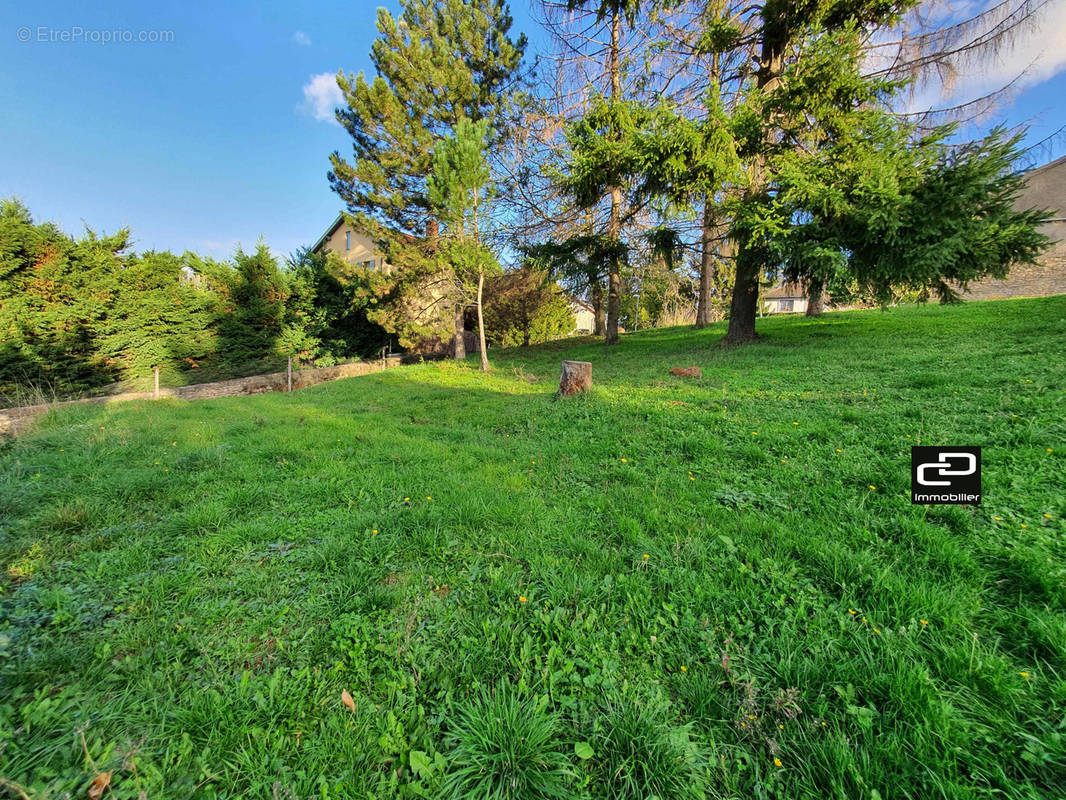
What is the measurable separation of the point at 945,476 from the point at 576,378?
433cm

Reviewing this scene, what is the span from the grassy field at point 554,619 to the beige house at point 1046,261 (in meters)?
19.9

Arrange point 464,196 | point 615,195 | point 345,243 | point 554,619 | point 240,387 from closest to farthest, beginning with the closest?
point 554,619 < point 464,196 < point 240,387 < point 615,195 < point 345,243

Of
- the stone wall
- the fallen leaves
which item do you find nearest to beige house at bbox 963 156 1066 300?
the fallen leaves

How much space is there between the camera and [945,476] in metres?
2.62

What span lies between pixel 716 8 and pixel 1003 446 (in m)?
11.6

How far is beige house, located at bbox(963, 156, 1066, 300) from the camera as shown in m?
15.2

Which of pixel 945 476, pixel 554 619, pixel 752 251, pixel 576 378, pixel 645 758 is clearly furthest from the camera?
pixel 752 251

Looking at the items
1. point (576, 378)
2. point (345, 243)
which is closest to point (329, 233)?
point (345, 243)

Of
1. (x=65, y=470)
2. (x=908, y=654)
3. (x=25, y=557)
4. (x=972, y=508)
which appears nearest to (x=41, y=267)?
(x=65, y=470)

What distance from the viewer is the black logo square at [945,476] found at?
245 cm

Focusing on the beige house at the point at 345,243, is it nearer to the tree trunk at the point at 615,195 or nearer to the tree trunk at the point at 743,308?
the tree trunk at the point at 615,195

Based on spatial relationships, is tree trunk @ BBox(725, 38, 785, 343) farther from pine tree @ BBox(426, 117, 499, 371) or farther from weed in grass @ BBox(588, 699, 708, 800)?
weed in grass @ BBox(588, 699, 708, 800)

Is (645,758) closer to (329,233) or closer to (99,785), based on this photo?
(99,785)

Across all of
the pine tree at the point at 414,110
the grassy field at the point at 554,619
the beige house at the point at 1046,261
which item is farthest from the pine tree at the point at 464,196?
the beige house at the point at 1046,261
